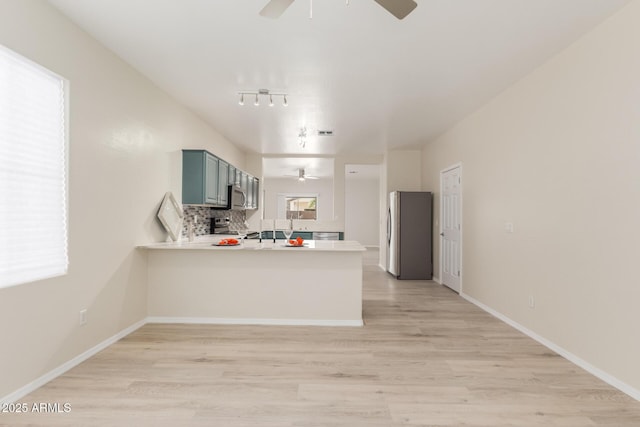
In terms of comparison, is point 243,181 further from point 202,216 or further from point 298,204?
point 298,204

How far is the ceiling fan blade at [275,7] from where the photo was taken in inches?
66.4

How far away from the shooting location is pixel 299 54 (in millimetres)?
3047

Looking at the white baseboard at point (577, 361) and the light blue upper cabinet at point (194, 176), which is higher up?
the light blue upper cabinet at point (194, 176)

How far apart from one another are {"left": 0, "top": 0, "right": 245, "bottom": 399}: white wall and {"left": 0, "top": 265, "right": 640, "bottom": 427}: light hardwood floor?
0.94 ft

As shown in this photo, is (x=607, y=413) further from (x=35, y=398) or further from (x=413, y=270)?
(x=413, y=270)

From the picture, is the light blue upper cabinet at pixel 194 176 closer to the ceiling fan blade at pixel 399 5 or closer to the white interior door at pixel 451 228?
the ceiling fan blade at pixel 399 5

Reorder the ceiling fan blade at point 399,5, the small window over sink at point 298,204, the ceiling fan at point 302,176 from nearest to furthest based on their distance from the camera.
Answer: the ceiling fan blade at point 399,5 → the ceiling fan at point 302,176 → the small window over sink at point 298,204

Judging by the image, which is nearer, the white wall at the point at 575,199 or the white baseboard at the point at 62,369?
the white baseboard at the point at 62,369

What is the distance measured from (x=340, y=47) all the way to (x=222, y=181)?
290 centimetres

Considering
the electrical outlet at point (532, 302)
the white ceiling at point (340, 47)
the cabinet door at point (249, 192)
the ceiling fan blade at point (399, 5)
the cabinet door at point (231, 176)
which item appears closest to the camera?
the ceiling fan blade at point (399, 5)

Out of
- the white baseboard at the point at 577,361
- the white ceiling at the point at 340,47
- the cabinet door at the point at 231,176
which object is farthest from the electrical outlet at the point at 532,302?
the cabinet door at the point at 231,176

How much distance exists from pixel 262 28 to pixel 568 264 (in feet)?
10.4

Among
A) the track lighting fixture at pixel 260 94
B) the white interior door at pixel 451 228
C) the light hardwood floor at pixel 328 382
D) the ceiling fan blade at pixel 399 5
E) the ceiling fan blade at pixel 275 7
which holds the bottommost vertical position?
the light hardwood floor at pixel 328 382

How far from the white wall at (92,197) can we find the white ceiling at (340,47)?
231mm
